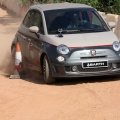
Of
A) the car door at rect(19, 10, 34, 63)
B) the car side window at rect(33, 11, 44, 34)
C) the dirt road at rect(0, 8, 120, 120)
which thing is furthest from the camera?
the car door at rect(19, 10, 34, 63)

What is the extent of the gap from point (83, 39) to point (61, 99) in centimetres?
207

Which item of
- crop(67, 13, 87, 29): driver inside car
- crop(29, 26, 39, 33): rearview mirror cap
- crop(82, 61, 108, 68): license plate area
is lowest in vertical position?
crop(82, 61, 108, 68): license plate area

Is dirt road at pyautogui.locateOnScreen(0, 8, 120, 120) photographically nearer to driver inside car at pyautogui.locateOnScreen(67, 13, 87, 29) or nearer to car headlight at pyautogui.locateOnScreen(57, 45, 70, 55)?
car headlight at pyautogui.locateOnScreen(57, 45, 70, 55)

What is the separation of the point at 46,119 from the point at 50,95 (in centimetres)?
170

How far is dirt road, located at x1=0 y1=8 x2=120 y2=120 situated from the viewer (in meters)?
7.40

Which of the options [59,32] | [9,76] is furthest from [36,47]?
[9,76]

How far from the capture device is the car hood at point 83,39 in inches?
392

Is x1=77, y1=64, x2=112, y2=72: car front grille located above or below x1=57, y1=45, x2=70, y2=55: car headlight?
below

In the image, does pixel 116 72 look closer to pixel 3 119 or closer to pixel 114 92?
pixel 114 92

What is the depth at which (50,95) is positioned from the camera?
350 inches

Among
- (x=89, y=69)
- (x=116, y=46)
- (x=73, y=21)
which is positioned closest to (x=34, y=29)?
(x=73, y=21)

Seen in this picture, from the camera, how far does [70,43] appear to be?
9953 mm

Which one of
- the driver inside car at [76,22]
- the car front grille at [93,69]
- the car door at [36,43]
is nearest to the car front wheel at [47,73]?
the car door at [36,43]

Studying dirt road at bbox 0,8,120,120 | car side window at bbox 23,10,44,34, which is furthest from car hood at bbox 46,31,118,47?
dirt road at bbox 0,8,120,120
